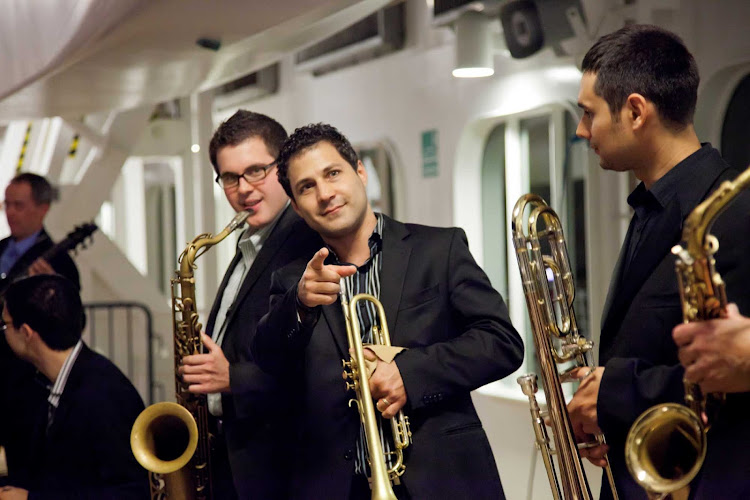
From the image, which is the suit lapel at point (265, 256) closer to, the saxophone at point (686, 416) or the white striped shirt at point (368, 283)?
the white striped shirt at point (368, 283)

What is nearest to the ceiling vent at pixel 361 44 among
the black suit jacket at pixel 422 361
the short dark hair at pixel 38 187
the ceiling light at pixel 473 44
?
the ceiling light at pixel 473 44

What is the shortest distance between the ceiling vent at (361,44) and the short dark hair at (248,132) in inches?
151

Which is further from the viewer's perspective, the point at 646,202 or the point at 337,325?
the point at 337,325

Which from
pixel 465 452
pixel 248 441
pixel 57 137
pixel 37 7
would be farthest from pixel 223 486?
pixel 57 137

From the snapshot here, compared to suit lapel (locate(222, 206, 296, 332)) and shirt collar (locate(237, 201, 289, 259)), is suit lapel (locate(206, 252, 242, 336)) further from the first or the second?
suit lapel (locate(222, 206, 296, 332))

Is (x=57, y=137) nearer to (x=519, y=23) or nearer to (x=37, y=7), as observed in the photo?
(x=37, y=7)

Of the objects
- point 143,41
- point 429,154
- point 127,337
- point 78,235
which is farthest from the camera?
point 127,337

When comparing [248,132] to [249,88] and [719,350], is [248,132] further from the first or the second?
[249,88]

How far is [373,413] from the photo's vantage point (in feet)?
7.56

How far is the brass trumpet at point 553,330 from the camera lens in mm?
2293

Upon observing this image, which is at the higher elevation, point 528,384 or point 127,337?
point 528,384

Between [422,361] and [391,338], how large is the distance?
136mm

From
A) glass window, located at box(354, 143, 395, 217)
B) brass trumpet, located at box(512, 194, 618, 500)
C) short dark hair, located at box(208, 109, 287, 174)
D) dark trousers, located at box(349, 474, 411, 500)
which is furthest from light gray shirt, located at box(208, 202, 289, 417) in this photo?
glass window, located at box(354, 143, 395, 217)

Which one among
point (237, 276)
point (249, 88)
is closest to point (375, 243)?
point (237, 276)
